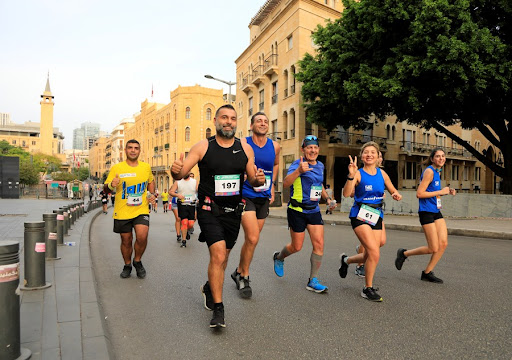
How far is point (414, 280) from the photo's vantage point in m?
5.79

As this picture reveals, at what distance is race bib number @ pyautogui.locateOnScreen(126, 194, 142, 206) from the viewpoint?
19.0ft

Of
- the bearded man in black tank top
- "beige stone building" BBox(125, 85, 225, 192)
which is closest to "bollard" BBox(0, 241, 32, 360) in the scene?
the bearded man in black tank top

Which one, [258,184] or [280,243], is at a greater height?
[258,184]

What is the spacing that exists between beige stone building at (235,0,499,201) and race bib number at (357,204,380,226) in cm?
2146

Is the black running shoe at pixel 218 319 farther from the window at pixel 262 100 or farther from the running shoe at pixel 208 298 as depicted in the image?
the window at pixel 262 100

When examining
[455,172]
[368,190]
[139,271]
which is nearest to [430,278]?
[368,190]

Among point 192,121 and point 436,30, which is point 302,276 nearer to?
point 436,30

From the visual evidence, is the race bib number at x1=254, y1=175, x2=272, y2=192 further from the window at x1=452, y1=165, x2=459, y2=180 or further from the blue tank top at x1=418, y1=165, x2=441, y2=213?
the window at x1=452, y1=165, x2=459, y2=180

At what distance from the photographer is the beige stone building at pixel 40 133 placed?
424 feet

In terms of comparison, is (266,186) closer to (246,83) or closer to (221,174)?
(221,174)

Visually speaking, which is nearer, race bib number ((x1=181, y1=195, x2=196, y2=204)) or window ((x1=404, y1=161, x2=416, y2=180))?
race bib number ((x1=181, y1=195, x2=196, y2=204))

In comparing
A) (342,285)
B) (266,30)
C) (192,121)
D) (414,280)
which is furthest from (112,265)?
(192,121)

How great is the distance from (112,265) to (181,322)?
3.56 m

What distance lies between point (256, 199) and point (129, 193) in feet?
6.37
